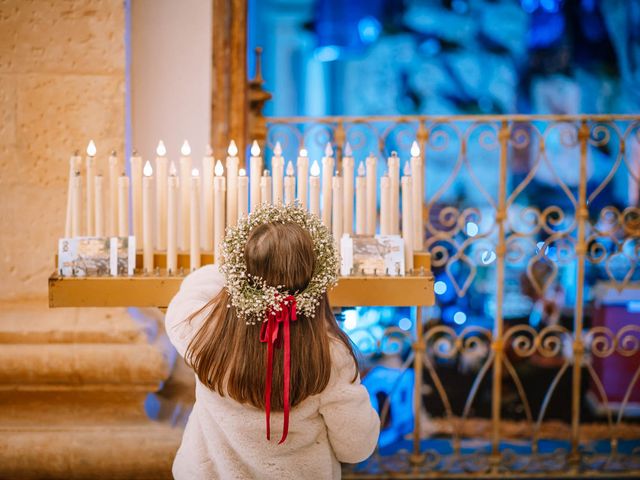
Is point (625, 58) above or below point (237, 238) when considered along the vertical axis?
above

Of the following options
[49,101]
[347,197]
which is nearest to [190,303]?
[347,197]

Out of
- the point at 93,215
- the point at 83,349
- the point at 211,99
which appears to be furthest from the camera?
the point at 211,99

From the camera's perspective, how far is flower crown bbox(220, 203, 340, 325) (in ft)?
5.15

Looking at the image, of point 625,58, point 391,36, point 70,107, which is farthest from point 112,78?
point 625,58

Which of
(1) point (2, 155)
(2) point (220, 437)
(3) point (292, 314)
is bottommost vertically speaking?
(2) point (220, 437)

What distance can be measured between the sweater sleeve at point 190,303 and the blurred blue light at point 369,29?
2.97 meters

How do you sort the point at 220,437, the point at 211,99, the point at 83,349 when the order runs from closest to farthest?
1. the point at 220,437
2. the point at 83,349
3. the point at 211,99

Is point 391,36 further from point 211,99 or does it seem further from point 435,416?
point 435,416

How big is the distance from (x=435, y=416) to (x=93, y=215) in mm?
2909

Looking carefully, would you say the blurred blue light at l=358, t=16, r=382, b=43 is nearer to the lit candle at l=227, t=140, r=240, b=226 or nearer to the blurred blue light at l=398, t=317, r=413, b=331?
the blurred blue light at l=398, t=317, r=413, b=331

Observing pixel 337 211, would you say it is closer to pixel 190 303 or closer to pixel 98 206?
pixel 190 303

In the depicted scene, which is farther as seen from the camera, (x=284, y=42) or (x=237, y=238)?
(x=284, y=42)

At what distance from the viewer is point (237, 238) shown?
1.63 m

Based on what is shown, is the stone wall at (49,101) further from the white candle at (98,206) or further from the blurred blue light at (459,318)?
the blurred blue light at (459,318)
